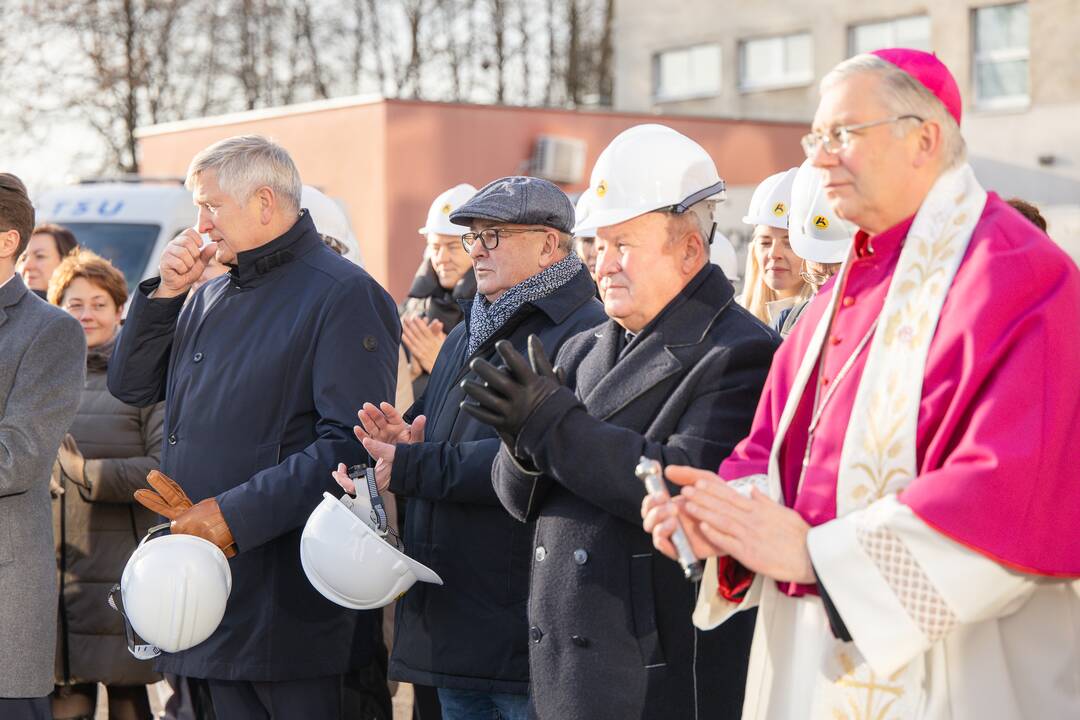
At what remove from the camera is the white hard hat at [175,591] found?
3.71 meters

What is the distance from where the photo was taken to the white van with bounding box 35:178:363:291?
11344 mm

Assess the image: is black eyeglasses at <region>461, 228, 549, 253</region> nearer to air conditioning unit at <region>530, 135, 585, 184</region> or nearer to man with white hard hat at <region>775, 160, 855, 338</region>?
man with white hard hat at <region>775, 160, 855, 338</region>

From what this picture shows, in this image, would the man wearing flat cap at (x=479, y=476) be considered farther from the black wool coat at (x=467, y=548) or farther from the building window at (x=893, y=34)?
the building window at (x=893, y=34)

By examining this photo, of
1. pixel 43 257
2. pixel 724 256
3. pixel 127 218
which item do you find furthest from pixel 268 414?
pixel 127 218

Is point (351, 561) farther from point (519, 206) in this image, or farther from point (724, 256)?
point (724, 256)

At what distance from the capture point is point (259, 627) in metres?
4.02

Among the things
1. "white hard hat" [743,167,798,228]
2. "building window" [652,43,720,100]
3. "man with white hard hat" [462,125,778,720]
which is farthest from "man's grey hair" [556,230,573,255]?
"building window" [652,43,720,100]

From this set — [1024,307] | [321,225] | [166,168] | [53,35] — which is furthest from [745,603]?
[53,35]

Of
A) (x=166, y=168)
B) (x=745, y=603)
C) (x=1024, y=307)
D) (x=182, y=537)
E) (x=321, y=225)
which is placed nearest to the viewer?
(x=1024, y=307)

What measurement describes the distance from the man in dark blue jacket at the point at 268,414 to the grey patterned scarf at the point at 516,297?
1.04ft

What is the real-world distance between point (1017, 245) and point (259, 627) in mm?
2331

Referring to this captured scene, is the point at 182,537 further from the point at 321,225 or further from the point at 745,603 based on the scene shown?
the point at 321,225

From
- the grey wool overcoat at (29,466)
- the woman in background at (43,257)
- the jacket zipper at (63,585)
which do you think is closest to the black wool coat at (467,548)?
the grey wool overcoat at (29,466)

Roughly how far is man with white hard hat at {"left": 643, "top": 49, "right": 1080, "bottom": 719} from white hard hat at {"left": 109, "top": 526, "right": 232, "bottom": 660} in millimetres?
1497
